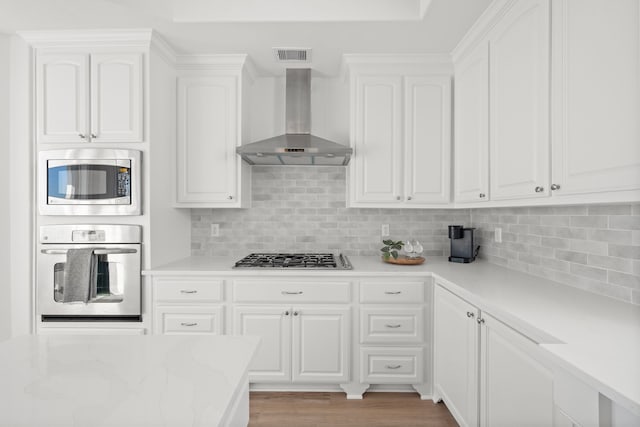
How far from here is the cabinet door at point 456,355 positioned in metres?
1.76

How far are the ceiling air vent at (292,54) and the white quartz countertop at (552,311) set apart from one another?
5.35 ft

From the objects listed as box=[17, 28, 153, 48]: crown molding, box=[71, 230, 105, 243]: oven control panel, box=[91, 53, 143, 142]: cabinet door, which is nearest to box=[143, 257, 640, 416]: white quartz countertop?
box=[71, 230, 105, 243]: oven control panel

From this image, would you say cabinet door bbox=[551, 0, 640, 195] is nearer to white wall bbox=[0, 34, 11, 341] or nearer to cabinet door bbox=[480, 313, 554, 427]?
cabinet door bbox=[480, 313, 554, 427]

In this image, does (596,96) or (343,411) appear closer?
(596,96)

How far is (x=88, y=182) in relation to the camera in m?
2.36

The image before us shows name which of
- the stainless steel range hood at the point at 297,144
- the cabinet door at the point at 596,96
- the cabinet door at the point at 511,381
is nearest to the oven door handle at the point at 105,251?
the stainless steel range hood at the point at 297,144

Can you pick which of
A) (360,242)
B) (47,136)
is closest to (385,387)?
(360,242)

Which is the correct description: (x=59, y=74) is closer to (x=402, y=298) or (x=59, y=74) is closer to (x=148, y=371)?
(x=148, y=371)

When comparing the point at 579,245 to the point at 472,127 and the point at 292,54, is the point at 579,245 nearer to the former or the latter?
the point at 472,127

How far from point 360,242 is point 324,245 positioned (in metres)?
0.33

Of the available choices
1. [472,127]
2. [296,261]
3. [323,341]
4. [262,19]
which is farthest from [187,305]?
[472,127]

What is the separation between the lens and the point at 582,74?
4.39ft

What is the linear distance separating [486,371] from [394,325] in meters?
0.82

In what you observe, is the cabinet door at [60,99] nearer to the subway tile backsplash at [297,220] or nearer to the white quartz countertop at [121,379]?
the subway tile backsplash at [297,220]
